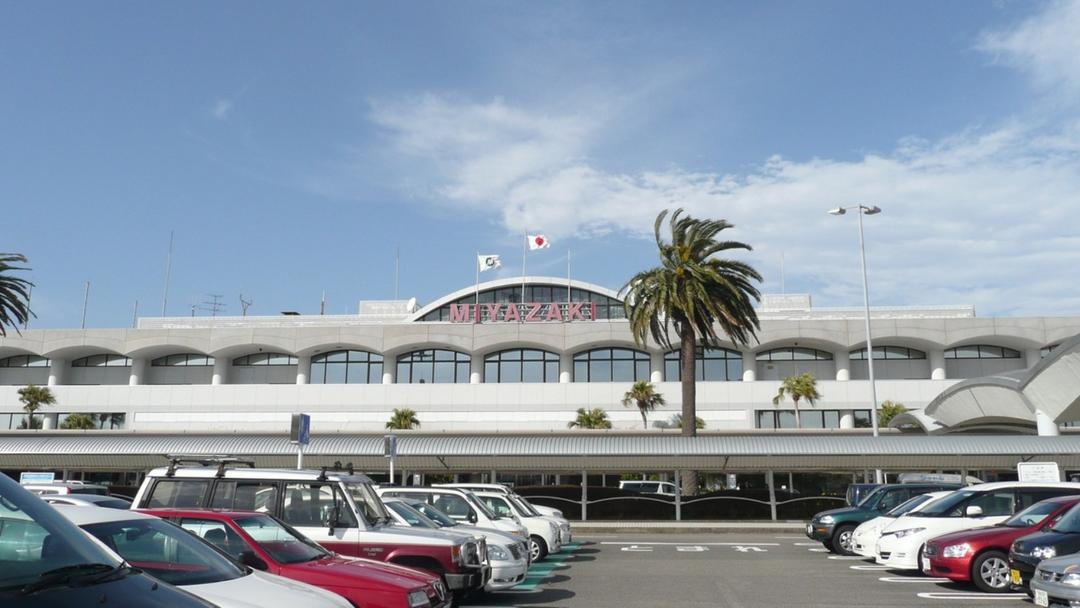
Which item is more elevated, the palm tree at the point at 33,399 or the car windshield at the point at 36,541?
the palm tree at the point at 33,399

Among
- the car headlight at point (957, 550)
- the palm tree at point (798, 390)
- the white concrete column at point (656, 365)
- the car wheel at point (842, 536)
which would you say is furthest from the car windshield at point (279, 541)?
the white concrete column at point (656, 365)

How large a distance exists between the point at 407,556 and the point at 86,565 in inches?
262

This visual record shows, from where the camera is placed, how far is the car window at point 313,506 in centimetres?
1081

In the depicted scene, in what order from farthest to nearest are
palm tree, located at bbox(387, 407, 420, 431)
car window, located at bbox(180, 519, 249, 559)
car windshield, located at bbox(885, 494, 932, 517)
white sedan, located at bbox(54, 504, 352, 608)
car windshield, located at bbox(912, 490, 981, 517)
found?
palm tree, located at bbox(387, 407, 420, 431)
car windshield, located at bbox(885, 494, 932, 517)
car windshield, located at bbox(912, 490, 981, 517)
car window, located at bbox(180, 519, 249, 559)
white sedan, located at bbox(54, 504, 352, 608)

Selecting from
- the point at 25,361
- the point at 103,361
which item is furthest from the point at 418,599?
the point at 25,361

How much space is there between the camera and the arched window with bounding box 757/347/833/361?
59.9m

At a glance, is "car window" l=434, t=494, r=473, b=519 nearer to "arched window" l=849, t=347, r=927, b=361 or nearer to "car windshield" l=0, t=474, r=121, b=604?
"car windshield" l=0, t=474, r=121, b=604

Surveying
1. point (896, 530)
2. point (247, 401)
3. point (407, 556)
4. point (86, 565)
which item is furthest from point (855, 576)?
point (247, 401)

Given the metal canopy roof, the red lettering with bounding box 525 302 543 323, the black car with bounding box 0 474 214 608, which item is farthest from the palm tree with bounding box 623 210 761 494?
the black car with bounding box 0 474 214 608

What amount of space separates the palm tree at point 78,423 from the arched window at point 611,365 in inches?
1303

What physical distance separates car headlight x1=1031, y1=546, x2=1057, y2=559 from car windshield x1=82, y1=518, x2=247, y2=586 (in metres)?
10.8

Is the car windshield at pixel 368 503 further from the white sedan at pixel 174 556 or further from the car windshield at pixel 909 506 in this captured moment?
the car windshield at pixel 909 506

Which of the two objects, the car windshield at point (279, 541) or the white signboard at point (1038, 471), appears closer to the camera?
the car windshield at point (279, 541)

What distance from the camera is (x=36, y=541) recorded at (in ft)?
14.3
